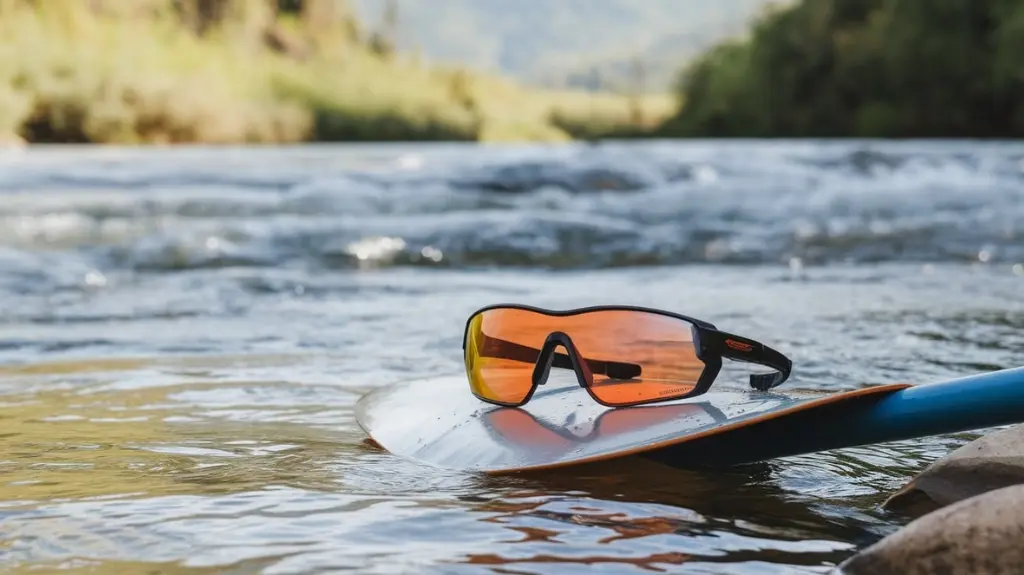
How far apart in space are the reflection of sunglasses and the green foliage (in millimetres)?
28944

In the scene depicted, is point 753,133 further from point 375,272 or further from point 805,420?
point 805,420

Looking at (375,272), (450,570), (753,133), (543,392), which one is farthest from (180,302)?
(753,133)

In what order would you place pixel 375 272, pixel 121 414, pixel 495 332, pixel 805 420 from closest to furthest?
1. pixel 805 420
2. pixel 495 332
3. pixel 121 414
4. pixel 375 272

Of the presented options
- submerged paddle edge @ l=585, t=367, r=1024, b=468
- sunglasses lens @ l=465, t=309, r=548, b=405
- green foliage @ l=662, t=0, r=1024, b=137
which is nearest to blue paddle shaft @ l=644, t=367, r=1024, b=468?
submerged paddle edge @ l=585, t=367, r=1024, b=468

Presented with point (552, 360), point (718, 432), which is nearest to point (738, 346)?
point (718, 432)

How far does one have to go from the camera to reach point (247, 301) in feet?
14.9

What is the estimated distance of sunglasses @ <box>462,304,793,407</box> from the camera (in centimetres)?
180

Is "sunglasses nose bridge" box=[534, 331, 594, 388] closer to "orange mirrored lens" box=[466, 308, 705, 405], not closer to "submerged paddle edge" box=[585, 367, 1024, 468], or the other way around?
"orange mirrored lens" box=[466, 308, 705, 405]

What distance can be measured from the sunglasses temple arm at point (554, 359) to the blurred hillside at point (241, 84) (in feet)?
91.3

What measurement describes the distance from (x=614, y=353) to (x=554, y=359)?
107 mm

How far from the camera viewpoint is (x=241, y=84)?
41219mm

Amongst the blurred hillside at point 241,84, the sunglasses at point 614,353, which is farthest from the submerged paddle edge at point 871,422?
the blurred hillside at point 241,84

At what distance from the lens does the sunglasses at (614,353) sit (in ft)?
5.90

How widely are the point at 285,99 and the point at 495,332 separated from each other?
40.3 meters
